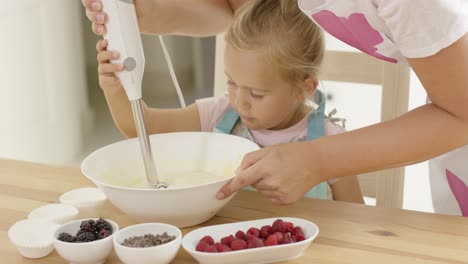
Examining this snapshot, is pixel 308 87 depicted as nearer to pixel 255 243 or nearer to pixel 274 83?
pixel 274 83

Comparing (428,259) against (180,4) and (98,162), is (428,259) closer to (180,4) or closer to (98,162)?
(98,162)

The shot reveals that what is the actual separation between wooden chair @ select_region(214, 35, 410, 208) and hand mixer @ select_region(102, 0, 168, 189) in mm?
660

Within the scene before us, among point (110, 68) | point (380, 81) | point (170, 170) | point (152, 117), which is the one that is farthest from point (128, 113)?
point (380, 81)

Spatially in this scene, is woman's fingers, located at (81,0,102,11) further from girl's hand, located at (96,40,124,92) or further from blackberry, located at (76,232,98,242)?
blackberry, located at (76,232,98,242)

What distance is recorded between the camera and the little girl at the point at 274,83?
5.12ft

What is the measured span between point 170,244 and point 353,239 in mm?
290

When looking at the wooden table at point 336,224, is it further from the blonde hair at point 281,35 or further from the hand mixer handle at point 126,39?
the blonde hair at point 281,35

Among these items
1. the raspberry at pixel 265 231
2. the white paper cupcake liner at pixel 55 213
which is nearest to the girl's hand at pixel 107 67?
the white paper cupcake liner at pixel 55 213

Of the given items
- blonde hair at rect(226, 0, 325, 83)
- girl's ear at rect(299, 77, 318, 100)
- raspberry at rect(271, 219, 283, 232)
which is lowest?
raspberry at rect(271, 219, 283, 232)

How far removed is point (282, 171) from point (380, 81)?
0.65 m

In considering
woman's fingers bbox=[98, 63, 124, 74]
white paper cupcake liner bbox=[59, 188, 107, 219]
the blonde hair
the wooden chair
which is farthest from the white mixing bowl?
the wooden chair

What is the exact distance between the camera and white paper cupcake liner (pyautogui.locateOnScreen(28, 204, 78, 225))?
4.08 feet

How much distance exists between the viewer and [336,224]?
123 cm

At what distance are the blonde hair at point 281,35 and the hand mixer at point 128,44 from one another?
0.37 m
